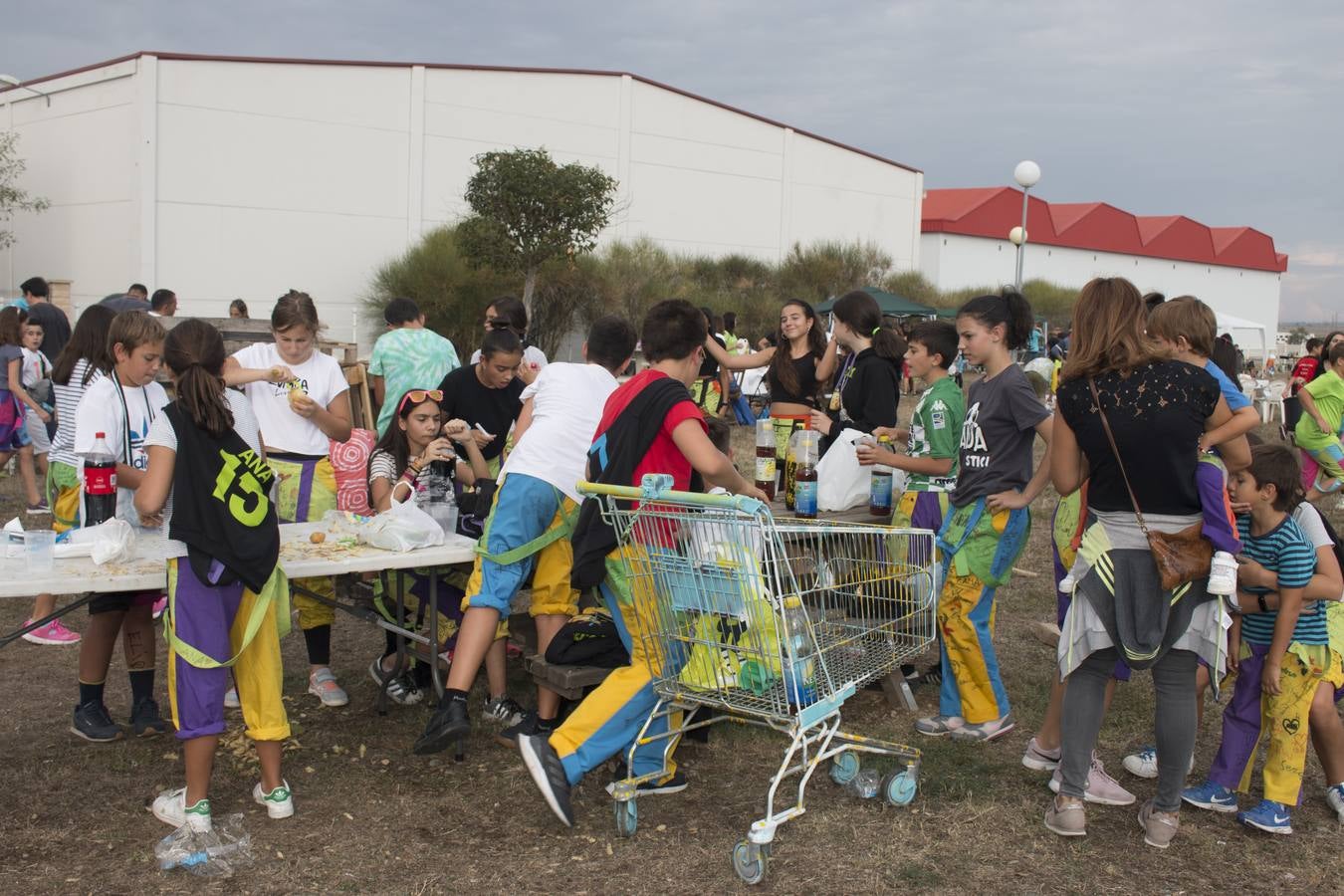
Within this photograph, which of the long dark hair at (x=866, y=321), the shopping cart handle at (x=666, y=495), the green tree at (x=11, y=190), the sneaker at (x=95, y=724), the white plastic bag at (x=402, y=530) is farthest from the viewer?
the green tree at (x=11, y=190)

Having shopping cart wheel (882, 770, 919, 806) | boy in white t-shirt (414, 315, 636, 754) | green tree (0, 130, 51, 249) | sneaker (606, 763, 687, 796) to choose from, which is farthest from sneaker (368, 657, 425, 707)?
green tree (0, 130, 51, 249)

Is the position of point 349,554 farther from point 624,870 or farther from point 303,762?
point 624,870

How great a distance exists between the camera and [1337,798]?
4023 mm

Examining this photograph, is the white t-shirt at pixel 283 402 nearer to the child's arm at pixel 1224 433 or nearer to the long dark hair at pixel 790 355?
the long dark hair at pixel 790 355

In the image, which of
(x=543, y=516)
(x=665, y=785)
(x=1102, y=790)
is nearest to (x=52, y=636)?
(x=543, y=516)

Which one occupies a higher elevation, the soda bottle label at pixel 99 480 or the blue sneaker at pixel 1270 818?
the soda bottle label at pixel 99 480

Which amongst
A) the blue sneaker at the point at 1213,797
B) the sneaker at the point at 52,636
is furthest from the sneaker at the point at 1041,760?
the sneaker at the point at 52,636

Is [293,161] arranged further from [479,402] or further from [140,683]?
[140,683]

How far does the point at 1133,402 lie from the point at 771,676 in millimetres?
1488

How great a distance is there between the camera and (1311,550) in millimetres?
3818

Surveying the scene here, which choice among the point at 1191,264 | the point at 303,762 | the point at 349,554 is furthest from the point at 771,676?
the point at 1191,264

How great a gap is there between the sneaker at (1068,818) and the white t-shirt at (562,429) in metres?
2.17

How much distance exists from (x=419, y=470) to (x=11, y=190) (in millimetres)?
29564

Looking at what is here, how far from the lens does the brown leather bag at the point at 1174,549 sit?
11.4 ft
